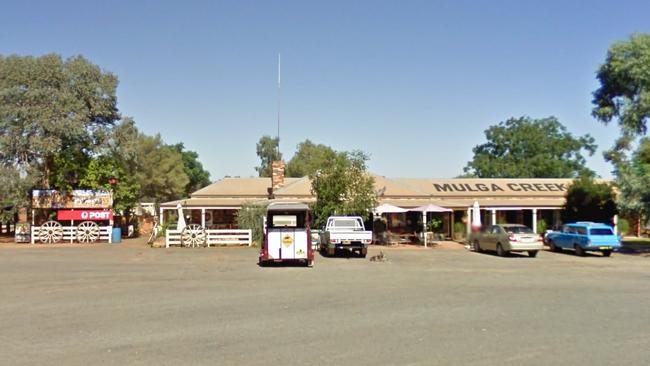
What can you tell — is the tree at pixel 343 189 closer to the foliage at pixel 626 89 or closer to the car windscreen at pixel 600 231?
the car windscreen at pixel 600 231

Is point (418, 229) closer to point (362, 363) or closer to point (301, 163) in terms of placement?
point (362, 363)

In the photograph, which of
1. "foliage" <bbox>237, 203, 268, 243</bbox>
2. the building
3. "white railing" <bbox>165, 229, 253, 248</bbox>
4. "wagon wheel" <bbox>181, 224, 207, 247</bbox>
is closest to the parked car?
the building

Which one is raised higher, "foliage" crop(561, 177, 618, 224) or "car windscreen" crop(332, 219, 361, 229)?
"foliage" crop(561, 177, 618, 224)

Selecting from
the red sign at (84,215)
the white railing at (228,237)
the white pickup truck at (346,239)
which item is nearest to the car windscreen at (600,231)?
the white pickup truck at (346,239)

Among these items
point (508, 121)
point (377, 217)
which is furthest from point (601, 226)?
point (508, 121)

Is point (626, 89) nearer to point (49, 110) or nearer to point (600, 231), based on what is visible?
point (600, 231)

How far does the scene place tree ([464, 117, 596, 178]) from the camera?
82.3 m

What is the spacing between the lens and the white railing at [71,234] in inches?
1384

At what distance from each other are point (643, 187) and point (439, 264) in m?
13.9

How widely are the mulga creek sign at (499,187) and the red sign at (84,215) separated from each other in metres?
23.2

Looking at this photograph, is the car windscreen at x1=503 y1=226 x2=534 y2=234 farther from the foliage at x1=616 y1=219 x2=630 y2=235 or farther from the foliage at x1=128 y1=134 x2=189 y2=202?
the foliage at x1=128 y1=134 x2=189 y2=202

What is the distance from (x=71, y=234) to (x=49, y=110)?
755 cm

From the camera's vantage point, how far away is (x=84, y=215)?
3731 centimetres

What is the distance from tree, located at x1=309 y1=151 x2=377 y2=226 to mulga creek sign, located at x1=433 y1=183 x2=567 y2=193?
41.3 feet
